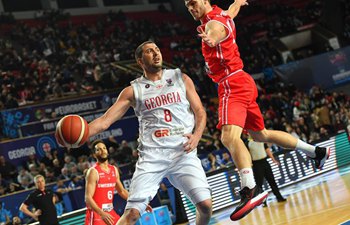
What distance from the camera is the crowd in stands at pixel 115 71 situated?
16984 millimetres

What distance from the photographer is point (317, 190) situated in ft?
44.2

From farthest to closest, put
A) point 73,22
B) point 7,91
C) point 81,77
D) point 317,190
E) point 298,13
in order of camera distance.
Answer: point 298,13 → point 73,22 → point 81,77 → point 7,91 → point 317,190

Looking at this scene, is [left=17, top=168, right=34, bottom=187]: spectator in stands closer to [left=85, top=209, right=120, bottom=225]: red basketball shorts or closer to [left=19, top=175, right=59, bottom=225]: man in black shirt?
[left=19, top=175, right=59, bottom=225]: man in black shirt

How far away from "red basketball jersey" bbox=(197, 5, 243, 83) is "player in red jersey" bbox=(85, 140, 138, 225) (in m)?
2.81

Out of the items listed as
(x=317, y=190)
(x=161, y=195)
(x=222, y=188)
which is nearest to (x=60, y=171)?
(x=161, y=195)

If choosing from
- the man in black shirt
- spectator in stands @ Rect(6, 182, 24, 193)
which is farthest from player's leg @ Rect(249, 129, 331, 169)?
spectator in stands @ Rect(6, 182, 24, 193)

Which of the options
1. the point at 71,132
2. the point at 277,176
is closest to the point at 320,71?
the point at 277,176

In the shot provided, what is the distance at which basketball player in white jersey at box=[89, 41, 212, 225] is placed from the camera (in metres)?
6.16

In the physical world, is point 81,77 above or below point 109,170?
above

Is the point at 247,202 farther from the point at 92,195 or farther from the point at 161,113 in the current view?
the point at 92,195

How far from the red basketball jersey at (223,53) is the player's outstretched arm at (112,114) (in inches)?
40.4

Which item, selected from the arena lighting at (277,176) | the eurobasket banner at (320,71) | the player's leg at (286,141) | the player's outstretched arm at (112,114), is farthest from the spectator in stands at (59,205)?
the eurobasket banner at (320,71)

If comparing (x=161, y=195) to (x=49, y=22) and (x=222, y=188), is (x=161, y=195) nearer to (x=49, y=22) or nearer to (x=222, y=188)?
(x=222, y=188)

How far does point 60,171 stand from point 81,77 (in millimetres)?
7553
